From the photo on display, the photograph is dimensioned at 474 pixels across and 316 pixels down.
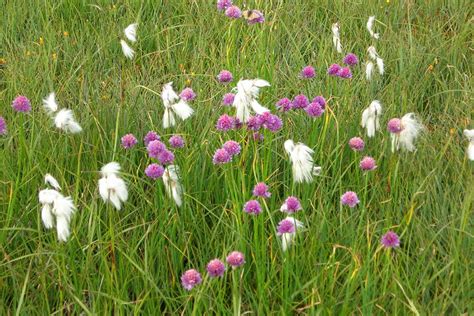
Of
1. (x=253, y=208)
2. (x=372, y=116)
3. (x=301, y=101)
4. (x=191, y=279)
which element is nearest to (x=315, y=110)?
(x=301, y=101)

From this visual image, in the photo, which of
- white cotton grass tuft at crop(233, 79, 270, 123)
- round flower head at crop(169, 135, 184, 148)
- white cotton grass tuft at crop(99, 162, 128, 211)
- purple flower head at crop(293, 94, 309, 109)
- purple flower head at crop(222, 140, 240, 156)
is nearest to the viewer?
white cotton grass tuft at crop(99, 162, 128, 211)

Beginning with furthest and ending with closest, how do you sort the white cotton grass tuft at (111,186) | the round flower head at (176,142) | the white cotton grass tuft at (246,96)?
the round flower head at (176,142) < the white cotton grass tuft at (246,96) < the white cotton grass tuft at (111,186)

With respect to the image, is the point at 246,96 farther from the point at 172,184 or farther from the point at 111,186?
the point at 111,186

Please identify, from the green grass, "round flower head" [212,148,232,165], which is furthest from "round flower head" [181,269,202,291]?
"round flower head" [212,148,232,165]

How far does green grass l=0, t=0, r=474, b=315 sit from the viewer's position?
1952mm

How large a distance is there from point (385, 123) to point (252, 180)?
1.94ft

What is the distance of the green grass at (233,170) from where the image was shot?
6.40 ft

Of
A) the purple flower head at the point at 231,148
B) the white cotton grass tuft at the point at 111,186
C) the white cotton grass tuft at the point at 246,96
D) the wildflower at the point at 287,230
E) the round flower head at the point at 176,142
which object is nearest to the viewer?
the white cotton grass tuft at the point at 111,186

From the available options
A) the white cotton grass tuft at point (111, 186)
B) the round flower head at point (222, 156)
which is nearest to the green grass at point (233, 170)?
the round flower head at point (222, 156)

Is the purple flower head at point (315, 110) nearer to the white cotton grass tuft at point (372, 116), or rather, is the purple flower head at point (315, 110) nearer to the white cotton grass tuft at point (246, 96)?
the white cotton grass tuft at point (372, 116)

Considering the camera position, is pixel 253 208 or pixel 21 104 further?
pixel 21 104

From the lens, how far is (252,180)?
7.89 ft

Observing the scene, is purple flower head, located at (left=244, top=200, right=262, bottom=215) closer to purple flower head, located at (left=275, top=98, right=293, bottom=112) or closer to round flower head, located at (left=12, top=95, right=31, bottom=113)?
purple flower head, located at (left=275, top=98, right=293, bottom=112)

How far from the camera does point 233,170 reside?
7.91 feet
